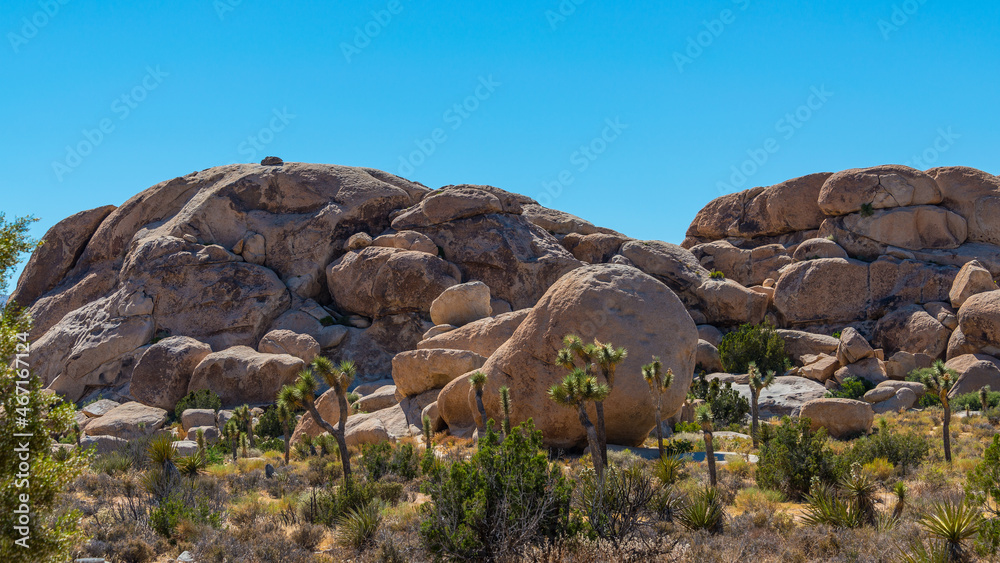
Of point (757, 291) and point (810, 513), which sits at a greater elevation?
point (757, 291)

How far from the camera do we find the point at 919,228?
4553 cm

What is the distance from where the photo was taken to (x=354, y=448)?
22.5 meters

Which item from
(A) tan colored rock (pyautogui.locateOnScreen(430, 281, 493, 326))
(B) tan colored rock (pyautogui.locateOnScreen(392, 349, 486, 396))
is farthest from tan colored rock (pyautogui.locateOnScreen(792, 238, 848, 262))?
(B) tan colored rock (pyautogui.locateOnScreen(392, 349, 486, 396))

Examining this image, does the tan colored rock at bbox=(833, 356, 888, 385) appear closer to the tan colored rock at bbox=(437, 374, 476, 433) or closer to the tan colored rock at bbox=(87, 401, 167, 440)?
the tan colored rock at bbox=(437, 374, 476, 433)

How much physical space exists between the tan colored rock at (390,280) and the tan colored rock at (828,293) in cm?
2328

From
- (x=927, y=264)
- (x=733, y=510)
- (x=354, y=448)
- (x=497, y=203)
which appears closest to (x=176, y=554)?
(x=733, y=510)

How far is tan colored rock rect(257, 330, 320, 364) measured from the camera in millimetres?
40406

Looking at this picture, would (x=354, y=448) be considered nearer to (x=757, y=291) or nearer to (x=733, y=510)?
(x=733, y=510)

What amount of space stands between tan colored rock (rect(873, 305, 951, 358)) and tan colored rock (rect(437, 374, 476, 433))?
2960cm

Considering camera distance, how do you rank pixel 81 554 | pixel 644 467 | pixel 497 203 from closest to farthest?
pixel 81 554
pixel 644 467
pixel 497 203

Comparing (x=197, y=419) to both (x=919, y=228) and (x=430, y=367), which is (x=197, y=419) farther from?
(x=919, y=228)

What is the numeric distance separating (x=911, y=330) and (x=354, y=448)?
3471 cm

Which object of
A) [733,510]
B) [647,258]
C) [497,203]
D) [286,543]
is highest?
[497,203]

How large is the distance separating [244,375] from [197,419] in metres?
5.55
